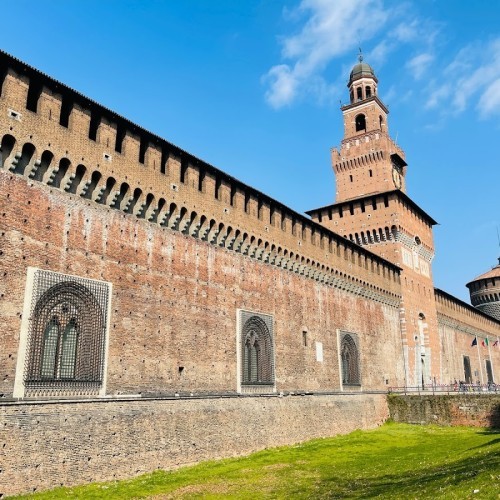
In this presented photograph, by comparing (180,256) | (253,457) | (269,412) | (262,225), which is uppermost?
(262,225)

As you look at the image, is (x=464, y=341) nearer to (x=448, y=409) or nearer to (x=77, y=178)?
(x=448, y=409)

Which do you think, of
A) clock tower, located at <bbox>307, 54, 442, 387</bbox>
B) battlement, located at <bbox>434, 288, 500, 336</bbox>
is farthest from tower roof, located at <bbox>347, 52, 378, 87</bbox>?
battlement, located at <bbox>434, 288, 500, 336</bbox>

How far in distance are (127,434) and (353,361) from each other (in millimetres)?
14132

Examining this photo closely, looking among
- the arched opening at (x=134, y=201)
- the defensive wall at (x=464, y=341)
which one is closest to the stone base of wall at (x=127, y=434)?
the arched opening at (x=134, y=201)

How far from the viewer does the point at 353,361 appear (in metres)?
24.6

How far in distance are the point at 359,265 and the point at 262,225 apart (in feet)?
28.6

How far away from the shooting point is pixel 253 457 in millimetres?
16312

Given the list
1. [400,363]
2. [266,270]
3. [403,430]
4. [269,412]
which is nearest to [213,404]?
[269,412]

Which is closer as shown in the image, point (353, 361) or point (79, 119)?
point (79, 119)

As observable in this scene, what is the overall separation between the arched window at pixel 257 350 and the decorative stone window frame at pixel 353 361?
5.55 m

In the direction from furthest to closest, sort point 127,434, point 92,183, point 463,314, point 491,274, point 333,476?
point 491,274, point 463,314, point 92,183, point 333,476, point 127,434

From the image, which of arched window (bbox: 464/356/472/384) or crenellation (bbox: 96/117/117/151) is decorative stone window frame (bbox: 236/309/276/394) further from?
arched window (bbox: 464/356/472/384)

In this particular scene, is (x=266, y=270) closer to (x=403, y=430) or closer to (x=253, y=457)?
(x=253, y=457)

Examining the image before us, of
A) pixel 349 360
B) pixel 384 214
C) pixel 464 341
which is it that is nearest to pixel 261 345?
pixel 349 360
